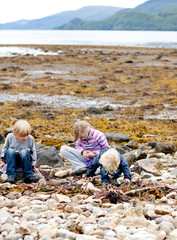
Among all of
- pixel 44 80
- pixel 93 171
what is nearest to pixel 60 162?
pixel 93 171

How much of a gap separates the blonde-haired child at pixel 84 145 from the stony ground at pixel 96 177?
0.85ft

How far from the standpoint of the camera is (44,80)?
74.3ft

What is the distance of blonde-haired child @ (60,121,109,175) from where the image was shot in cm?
Answer: 643

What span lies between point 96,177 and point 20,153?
137cm

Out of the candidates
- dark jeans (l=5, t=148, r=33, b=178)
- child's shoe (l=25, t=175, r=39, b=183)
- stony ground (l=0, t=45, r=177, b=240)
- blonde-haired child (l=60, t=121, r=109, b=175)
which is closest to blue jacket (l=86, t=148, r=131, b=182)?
stony ground (l=0, t=45, r=177, b=240)

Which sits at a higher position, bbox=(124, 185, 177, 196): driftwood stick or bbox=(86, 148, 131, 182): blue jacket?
bbox=(86, 148, 131, 182): blue jacket

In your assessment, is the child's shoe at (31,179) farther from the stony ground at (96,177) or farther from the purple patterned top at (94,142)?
the purple patterned top at (94,142)

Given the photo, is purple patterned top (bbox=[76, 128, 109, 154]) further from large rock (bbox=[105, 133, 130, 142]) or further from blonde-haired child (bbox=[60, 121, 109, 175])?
large rock (bbox=[105, 133, 130, 142])

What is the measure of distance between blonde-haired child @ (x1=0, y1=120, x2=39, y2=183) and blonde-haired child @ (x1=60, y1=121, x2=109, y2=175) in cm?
80

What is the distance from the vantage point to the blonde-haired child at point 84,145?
6.43 m

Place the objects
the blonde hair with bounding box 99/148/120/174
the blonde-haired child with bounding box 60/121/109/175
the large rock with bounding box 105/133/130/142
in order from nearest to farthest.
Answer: the blonde hair with bounding box 99/148/120/174, the blonde-haired child with bounding box 60/121/109/175, the large rock with bounding box 105/133/130/142

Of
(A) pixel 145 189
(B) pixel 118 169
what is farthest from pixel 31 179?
(A) pixel 145 189

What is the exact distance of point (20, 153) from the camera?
631 cm

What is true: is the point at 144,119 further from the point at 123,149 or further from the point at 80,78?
the point at 80,78
